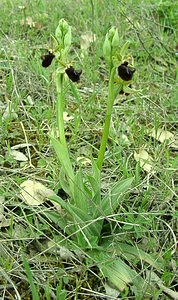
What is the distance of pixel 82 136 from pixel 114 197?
1.89 feet

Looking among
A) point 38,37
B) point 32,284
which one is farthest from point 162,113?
point 32,284

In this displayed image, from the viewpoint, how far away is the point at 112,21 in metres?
3.05

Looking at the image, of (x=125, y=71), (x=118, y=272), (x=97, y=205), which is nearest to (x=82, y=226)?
(x=97, y=205)

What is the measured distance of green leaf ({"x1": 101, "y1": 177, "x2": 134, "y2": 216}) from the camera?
158 cm

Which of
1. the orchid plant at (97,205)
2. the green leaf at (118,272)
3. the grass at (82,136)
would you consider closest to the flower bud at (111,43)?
the orchid plant at (97,205)

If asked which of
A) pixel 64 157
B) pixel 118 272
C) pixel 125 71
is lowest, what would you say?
pixel 118 272

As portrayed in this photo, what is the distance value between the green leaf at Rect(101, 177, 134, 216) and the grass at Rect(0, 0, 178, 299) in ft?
0.13

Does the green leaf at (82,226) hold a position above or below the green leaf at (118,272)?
above

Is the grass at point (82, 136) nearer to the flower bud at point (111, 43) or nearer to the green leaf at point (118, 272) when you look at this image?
the green leaf at point (118, 272)

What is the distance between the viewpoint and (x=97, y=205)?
5.12ft

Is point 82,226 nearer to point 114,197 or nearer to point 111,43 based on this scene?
point 114,197

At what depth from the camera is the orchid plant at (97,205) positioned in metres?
1.48

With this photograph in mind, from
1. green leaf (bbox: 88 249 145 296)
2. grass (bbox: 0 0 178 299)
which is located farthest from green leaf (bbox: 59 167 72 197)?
green leaf (bbox: 88 249 145 296)

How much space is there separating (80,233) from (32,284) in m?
0.27
